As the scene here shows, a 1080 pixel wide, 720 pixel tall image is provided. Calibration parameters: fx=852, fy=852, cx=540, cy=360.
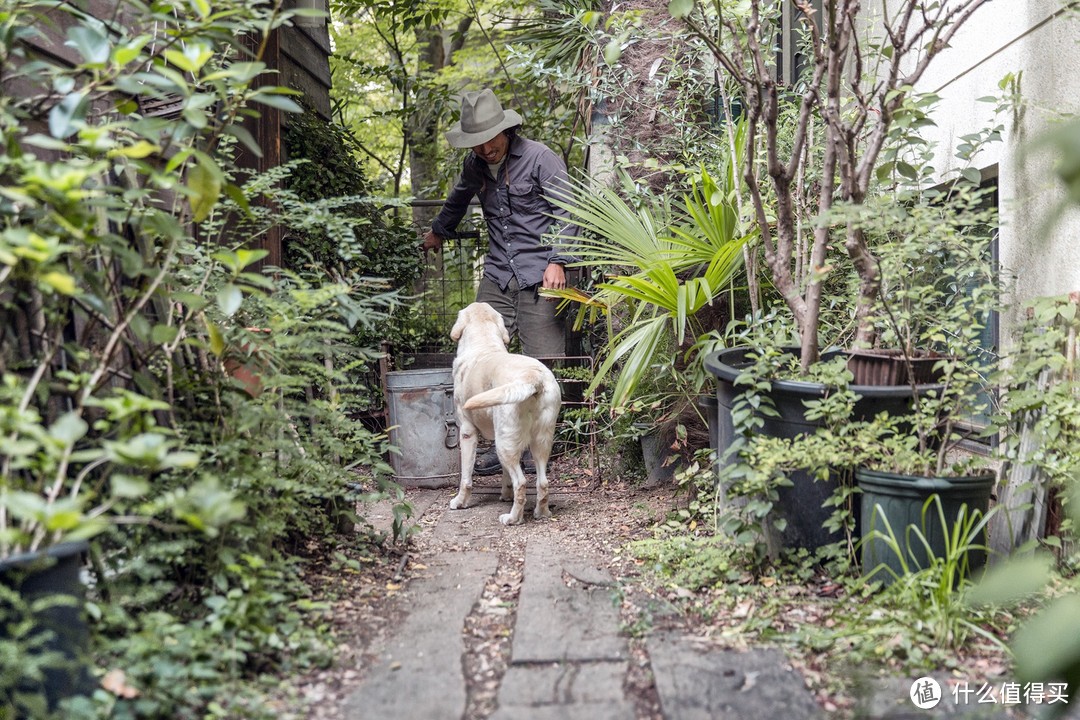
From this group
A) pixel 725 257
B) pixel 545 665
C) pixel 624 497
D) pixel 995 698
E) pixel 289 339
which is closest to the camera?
pixel 995 698

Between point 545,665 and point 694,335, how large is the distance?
7.86ft

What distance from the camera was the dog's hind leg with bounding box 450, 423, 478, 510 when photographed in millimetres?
4836

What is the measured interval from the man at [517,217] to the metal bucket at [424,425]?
17.5 inches

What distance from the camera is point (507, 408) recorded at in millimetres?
4367

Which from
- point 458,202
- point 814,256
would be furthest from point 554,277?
point 814,256

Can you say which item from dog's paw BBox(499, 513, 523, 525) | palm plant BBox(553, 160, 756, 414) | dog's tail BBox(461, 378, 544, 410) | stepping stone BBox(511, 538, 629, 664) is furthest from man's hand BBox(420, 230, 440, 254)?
stepping stone BBox(511, 538, 629, 664)

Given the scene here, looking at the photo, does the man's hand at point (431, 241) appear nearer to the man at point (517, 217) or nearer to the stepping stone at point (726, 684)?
the man at point (517, 217)

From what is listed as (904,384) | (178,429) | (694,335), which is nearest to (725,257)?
(694,335)

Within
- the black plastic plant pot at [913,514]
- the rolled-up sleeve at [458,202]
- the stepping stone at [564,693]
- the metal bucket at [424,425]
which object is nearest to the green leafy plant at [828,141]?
the black plastic plant pot at [913,514]

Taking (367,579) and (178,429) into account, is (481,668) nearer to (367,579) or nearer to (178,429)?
(367,579)

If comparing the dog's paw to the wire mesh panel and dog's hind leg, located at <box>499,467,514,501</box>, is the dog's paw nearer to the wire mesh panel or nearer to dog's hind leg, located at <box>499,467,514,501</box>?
dog's hind leg, located at <box>499,467,514,501</box>

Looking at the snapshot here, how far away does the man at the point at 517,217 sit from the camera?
227 inches

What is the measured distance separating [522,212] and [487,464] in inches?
68.5

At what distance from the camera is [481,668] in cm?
249
